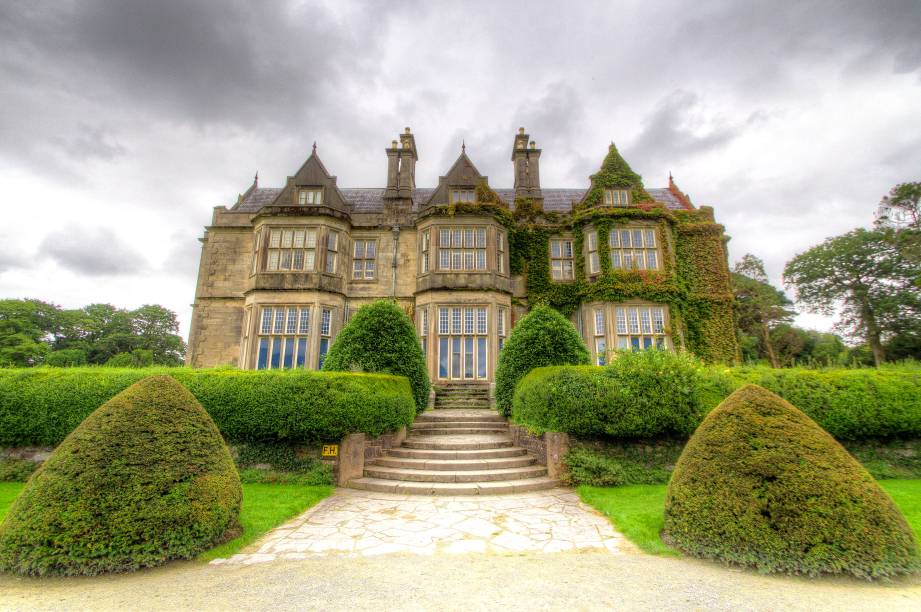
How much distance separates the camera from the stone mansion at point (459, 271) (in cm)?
1756

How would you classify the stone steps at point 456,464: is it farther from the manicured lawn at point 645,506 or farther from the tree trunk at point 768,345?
the tree trunk at point 768,345

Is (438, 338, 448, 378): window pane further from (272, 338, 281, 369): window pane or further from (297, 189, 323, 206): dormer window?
(297, 189, 323, 206): dormer window

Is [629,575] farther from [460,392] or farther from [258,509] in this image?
[460,392]

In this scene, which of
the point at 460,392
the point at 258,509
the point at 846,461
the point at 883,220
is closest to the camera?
the point at 846,461

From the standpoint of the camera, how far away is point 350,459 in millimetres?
8898

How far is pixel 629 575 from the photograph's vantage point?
452 cm

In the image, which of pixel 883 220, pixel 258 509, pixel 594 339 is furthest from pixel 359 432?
pixel 883 220

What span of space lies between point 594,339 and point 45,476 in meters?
16.9

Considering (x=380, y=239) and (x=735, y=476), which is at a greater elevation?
(x=380, y=239)

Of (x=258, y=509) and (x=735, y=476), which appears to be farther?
(x=258, y=509)

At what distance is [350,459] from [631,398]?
6243 mm

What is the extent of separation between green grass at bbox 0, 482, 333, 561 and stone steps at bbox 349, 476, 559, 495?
86cm

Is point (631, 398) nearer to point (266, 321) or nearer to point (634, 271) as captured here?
point (634, 271)

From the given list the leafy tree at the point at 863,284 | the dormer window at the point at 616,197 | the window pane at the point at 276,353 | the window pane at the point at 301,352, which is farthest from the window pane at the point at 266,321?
the leafy tree at the point at 863,284
